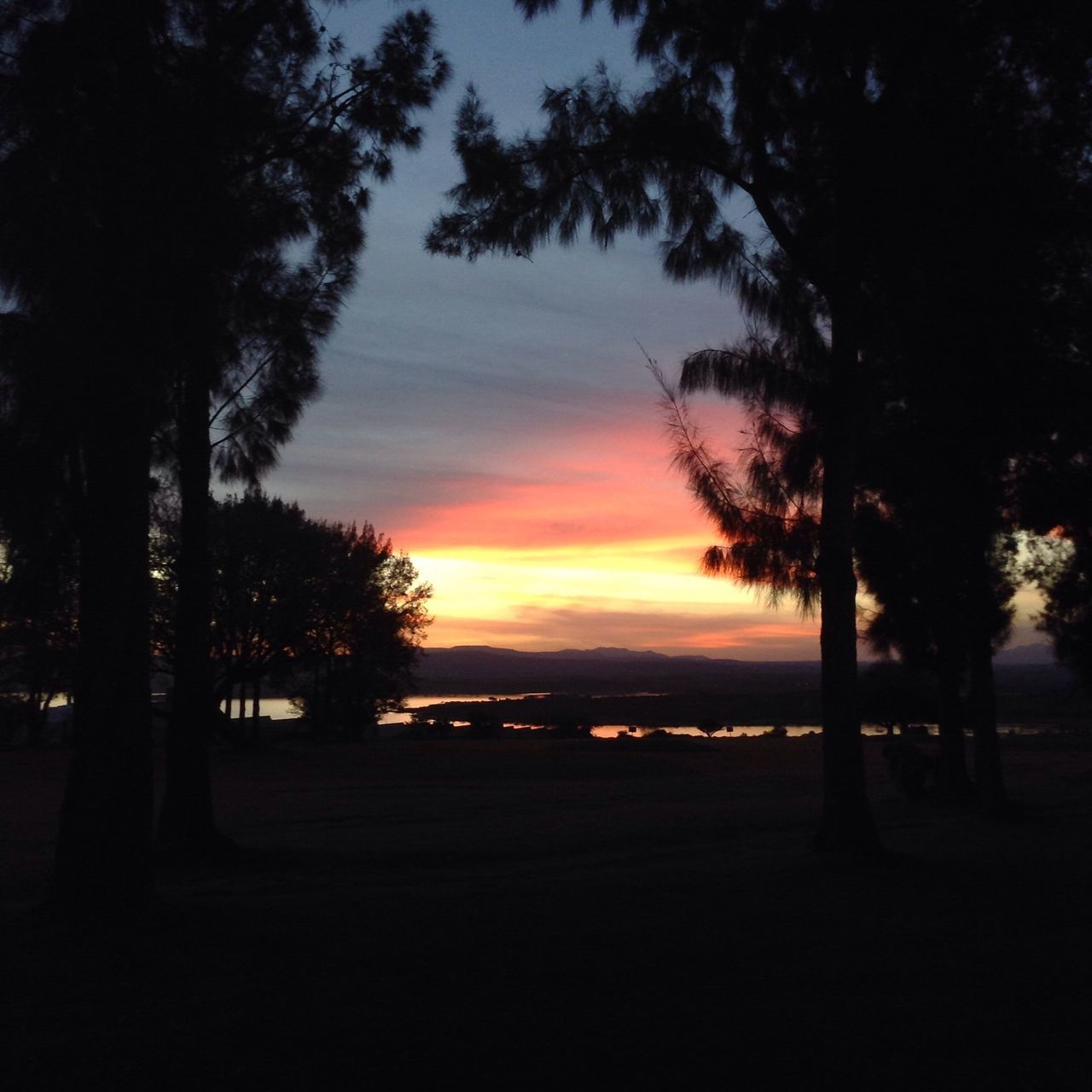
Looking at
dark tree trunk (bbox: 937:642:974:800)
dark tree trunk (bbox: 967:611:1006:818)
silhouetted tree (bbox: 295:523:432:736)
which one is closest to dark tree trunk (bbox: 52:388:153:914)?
dark tree trunk (bbox: 967:611:1006:818)

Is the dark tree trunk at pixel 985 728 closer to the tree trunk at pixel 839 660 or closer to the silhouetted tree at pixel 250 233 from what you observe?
the tree trunk at pixel 839 660

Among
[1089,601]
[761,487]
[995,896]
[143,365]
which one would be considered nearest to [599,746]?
[1089,601]

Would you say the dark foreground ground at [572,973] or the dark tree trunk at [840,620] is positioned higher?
the dark tree trunk at [840,620]

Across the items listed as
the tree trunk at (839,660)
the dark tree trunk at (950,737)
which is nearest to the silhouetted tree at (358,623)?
the dark tree trunk at (950,737)

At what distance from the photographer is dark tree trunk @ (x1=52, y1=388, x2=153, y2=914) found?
708 centimetres

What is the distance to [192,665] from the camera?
41.1ft

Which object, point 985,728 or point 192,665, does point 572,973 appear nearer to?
point 192,665

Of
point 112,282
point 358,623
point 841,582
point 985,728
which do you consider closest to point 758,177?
point 841,582

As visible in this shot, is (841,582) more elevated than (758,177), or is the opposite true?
(758,177)

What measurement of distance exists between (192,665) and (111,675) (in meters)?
5.55

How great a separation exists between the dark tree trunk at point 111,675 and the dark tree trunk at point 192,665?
15.5 ft

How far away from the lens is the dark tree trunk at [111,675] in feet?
23.2

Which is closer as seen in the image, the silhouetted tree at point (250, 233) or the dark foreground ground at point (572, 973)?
the dark foreground ground at point (572, 973)

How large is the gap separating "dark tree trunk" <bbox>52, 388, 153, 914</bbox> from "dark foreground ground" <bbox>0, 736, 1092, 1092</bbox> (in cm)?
39
